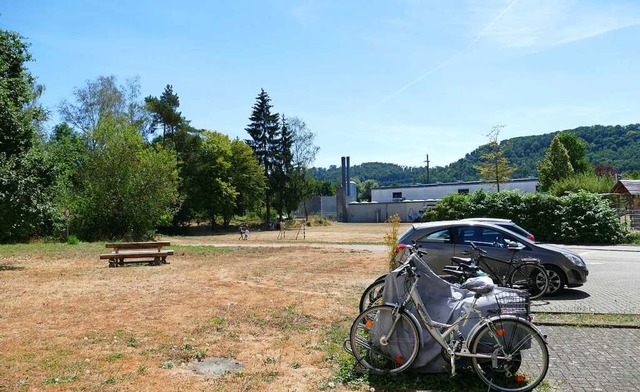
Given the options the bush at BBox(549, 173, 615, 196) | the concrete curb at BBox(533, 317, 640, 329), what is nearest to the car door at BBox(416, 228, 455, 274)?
the concrete curb at BBox(533, 317, 640, 329)

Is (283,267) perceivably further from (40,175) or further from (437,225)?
(40,175)

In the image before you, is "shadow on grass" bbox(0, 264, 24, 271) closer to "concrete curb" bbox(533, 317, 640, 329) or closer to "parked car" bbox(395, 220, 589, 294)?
"parked car" bbox(395, 220, 589, 294)

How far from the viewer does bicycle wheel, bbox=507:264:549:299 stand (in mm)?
9570

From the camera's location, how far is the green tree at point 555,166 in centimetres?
5303

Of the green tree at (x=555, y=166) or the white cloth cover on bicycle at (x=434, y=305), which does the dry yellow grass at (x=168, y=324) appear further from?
the green tree at (x=555, y=166)

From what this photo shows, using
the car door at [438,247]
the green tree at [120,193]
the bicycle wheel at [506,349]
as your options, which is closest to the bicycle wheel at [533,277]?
the car door at [438,247]

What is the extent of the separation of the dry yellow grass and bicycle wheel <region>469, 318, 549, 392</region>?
167 centimetres

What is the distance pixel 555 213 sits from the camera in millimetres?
25109

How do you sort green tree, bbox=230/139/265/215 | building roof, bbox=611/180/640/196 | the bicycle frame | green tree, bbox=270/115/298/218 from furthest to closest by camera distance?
green tree, bbox=270/115/298/218, green tree, bbox=230/139/265/215, building roof, bbox=611/180/640/196, the bicycle frame

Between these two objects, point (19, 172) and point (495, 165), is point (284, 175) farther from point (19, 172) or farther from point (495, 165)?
point (19, 172)

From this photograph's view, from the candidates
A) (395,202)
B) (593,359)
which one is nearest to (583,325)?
(593,359)

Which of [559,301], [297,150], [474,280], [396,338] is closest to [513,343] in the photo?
[474,280]

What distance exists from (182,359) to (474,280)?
360 centimetres

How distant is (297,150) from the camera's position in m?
71.1
